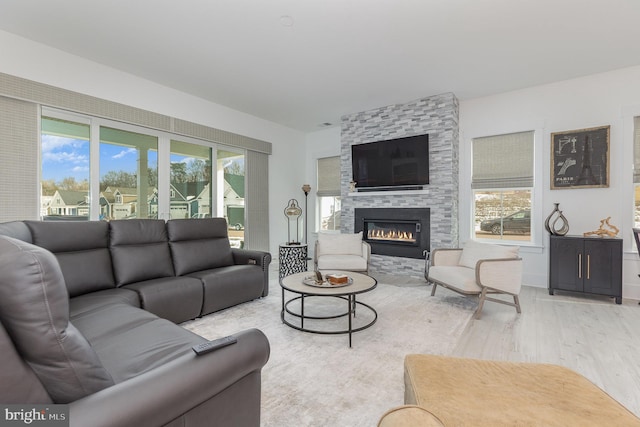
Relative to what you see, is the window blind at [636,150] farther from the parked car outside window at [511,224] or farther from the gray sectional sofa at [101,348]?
the gray sectional sofa at [101,348]

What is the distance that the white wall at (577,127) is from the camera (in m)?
3.70

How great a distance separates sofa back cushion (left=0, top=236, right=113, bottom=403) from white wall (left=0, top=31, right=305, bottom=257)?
3.46 meters

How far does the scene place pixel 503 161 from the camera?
4516 mm

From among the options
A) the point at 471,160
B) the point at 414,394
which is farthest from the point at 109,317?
the point at 471,160

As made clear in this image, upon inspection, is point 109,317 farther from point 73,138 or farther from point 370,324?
point 73,138

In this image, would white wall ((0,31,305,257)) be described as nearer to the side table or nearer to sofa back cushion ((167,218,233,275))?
the side table

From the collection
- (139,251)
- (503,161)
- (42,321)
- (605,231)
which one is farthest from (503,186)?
(42,321)

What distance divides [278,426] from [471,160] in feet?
15.0

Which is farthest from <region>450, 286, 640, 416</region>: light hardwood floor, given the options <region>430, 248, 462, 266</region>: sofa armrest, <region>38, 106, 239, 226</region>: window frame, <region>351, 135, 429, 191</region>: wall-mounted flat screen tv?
<region>38, 106, 239, 226</region>: window frame

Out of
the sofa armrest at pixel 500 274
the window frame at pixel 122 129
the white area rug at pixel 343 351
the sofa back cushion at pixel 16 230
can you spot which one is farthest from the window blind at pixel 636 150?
the sofa back cushion at pixel 16 230

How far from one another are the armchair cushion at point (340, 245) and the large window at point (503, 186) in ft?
6.57

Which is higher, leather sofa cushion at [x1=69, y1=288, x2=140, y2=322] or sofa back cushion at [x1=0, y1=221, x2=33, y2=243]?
sofa back cushion at [x1=0, y1=221, x2=33, y2=243]

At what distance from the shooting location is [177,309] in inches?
109

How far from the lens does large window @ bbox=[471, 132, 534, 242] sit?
4.38 m
